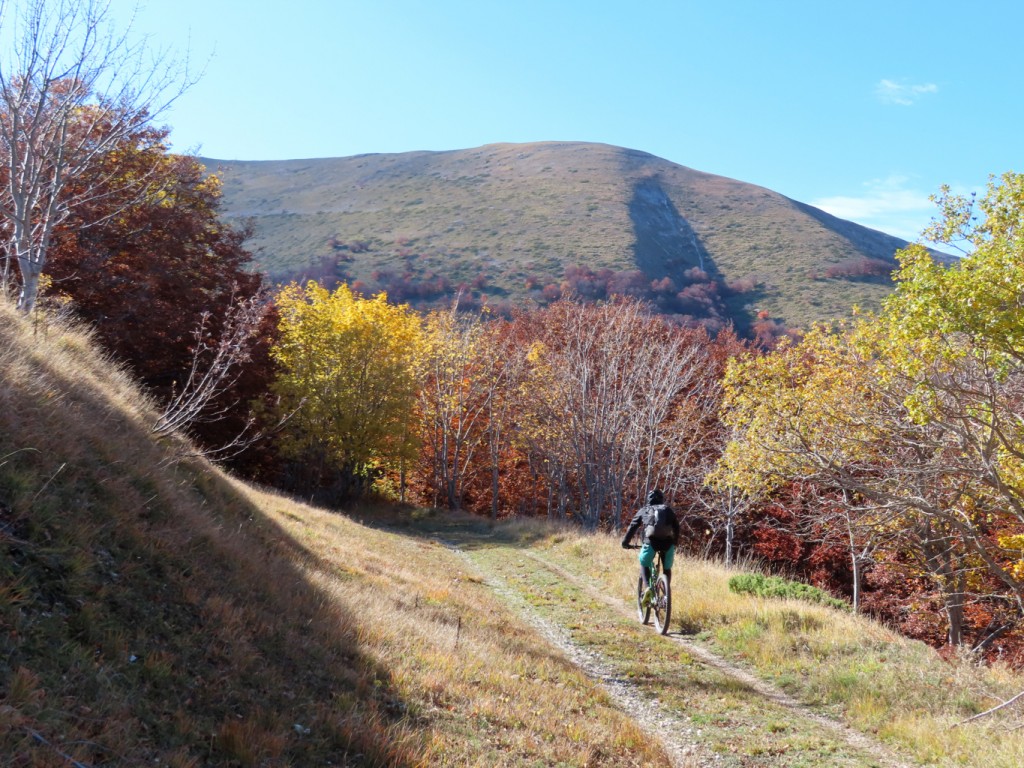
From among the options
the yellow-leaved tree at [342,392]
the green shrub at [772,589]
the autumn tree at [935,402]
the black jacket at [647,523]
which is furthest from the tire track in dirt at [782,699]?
the yellow-leaved tree at [342,392]

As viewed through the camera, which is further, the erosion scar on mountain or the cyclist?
the erosion scar on mountain

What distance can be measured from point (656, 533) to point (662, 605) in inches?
47.2

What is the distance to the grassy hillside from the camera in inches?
155

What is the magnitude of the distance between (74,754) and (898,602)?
26651mm

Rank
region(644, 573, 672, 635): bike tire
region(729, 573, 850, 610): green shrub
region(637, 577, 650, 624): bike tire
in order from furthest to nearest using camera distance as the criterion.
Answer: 1. region(729, 573, 850, 610): green shrub
2. region(637, 577, 650, 624): bike tire
3. region(644, 573, 672, 635): bike tire

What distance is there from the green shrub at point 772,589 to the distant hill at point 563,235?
151 ft

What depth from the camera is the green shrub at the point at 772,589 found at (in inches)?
468

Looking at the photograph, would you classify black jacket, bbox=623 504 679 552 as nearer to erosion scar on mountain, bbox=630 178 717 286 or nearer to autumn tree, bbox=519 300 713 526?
autumn tree, bbox=519 300 713 526

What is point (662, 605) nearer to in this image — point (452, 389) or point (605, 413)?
point (605, 413)

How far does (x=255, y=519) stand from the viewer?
983cm

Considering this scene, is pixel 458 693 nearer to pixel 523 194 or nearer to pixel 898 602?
pixel 898 602

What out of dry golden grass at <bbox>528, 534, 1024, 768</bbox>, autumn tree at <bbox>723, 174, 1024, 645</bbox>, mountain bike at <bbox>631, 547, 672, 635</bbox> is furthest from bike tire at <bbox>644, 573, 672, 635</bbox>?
autumn tree at <bbox>723, 174, 1024, 645</bbox>

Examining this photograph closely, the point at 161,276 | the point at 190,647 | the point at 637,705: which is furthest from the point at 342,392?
the point at 190,647

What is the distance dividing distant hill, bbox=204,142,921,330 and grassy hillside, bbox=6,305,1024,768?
45772 millimetres
